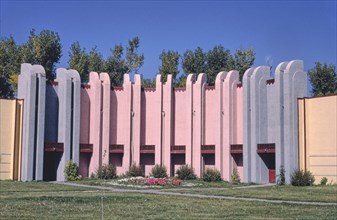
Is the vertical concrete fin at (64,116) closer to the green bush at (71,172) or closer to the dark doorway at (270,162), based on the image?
the green bush at (71,172)

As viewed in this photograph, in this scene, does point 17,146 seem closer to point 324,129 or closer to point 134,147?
point 134,147

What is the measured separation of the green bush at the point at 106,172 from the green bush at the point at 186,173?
6149 millimetres

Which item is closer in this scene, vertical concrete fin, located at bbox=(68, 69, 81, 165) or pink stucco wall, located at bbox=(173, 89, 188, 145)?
vertical concrete fin, located at bbox=(68, 69, 81, 165)

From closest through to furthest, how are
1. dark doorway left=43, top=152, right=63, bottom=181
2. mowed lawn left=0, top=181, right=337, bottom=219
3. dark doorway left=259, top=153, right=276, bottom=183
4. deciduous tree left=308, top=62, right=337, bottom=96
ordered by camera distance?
mowed lawn left=0, top=181, right=337, bottom=219 → dark doorway left=259, top=153, right=276, bottom=183 → dark doorway left=43, top=152, right=63, bottom=181 → deciduous tree left=308, top=62, right=337, bottom=96

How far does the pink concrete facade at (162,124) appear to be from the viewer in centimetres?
5156

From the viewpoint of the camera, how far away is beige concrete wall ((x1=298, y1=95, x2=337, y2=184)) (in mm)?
42938

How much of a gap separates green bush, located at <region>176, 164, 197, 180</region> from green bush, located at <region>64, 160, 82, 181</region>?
30.4 ft

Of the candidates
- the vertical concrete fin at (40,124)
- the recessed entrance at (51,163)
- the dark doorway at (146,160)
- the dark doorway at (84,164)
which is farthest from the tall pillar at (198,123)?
the vertical concrete fin at (40,124)

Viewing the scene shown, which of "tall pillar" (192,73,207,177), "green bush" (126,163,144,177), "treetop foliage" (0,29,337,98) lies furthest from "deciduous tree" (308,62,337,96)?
"green bush" (126,163,144,177)

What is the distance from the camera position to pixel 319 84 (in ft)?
219

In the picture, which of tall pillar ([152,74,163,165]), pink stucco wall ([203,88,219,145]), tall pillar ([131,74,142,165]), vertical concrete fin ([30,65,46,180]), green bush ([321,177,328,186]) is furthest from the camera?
tall pillar ([131,74,142,165])

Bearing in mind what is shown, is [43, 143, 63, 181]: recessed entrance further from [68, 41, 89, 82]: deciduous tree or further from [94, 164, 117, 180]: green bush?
[68, 41, 89, 82]: deciduous tree

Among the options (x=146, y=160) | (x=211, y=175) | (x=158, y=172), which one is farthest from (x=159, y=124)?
(x=211, y=175)

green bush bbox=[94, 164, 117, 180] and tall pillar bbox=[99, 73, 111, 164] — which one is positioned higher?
tall pillar bbox=[99, 73, 111, 164]
